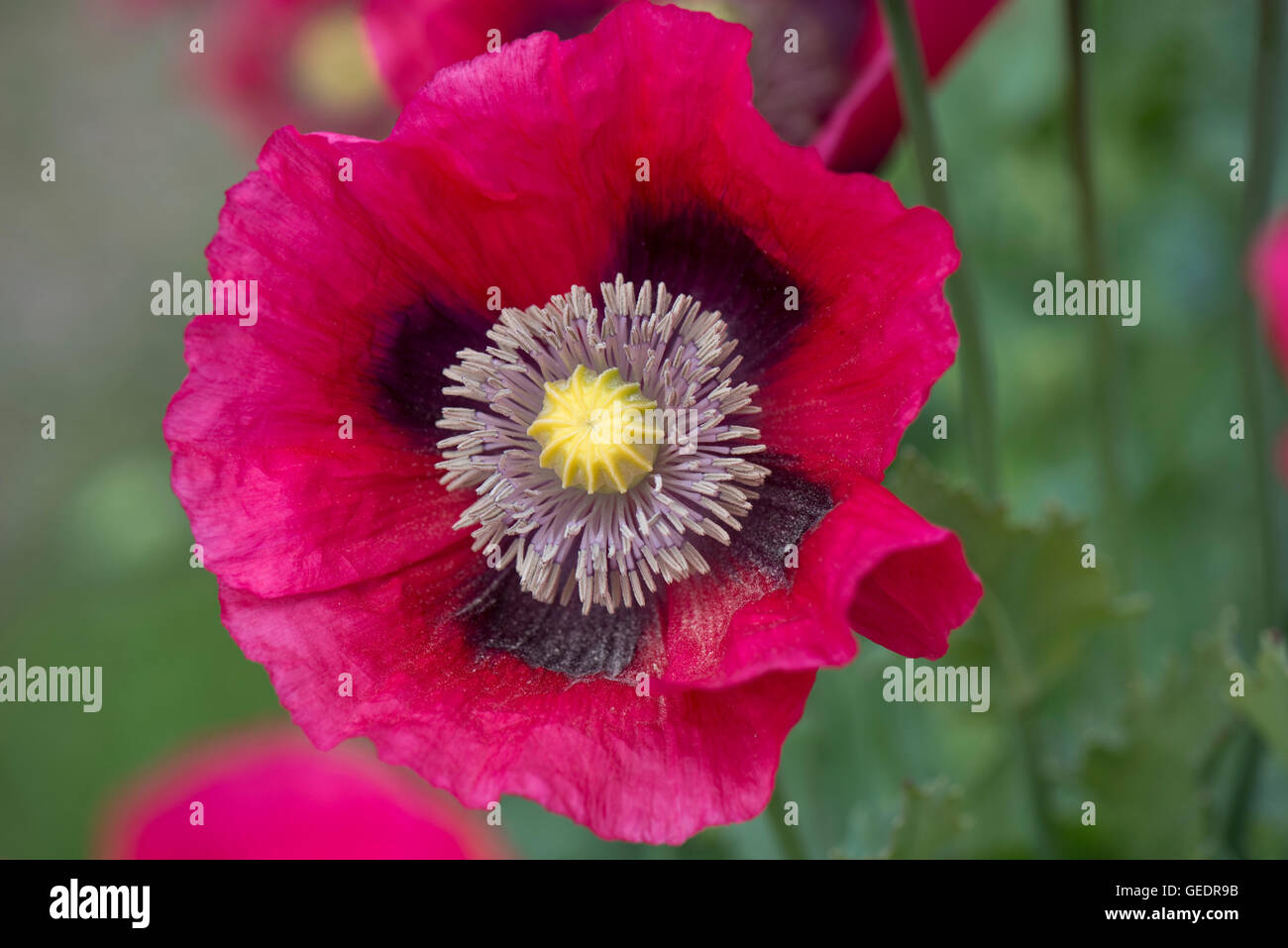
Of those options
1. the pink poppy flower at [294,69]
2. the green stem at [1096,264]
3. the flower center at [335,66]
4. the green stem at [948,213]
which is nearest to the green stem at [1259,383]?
the green stem at [1096,264]

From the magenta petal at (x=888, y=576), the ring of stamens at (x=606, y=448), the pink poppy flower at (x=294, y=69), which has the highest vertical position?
the pink poppy flower at (x=294, y=69)

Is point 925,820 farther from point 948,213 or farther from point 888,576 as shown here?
point 948,213

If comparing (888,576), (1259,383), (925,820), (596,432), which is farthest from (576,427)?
(1259,383)

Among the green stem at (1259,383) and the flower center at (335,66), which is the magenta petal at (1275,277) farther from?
the flower center at (335,66)

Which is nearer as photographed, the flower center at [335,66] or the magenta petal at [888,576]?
the magenta petal at [888,576]

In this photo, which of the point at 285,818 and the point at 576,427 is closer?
the point at 576,427

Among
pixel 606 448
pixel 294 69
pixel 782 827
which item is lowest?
pixel 782 827

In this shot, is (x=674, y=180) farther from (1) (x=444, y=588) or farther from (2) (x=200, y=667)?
(2) (x=200, y=667)

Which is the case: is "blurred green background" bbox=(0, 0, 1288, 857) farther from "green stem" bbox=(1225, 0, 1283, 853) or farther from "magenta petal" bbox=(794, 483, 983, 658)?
"magenta petal" bbox=(794, 483, 983, 658)
